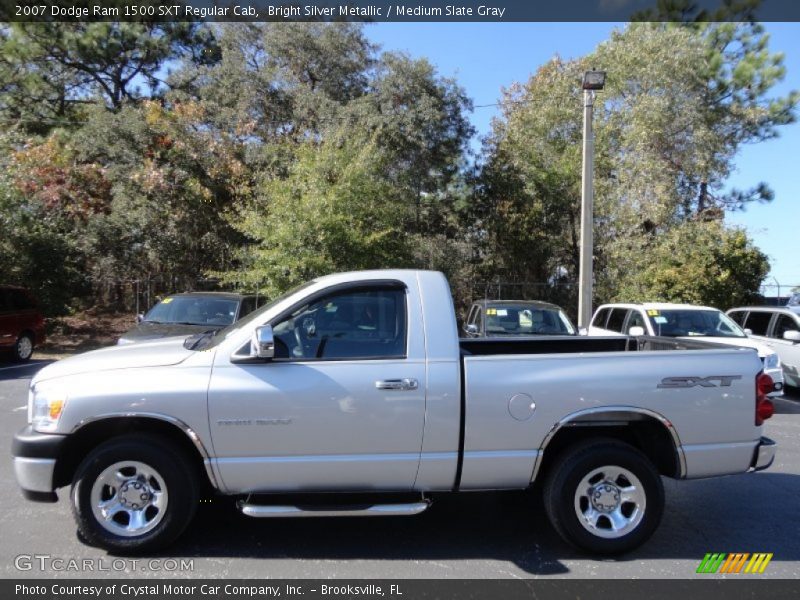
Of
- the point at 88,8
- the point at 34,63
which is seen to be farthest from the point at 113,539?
the point at 34,63

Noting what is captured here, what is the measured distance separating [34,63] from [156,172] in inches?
399

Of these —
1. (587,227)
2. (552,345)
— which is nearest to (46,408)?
(552,345)

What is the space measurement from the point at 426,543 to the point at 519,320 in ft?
22.9

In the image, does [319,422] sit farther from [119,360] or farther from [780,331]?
[780,331]

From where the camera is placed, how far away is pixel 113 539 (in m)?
4.37

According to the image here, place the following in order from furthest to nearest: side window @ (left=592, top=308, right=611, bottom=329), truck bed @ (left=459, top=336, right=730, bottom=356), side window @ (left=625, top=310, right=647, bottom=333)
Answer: side window @ (left=592, top=308, right=611, bottom=329) < side window @ (left=625, top=310, right=647, bottom=333) < truck bed @ (left=459, top=336, right=730, bottom=356)

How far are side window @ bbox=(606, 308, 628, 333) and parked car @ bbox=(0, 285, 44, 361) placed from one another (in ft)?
40.8

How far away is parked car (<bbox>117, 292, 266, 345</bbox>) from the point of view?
1084 cm

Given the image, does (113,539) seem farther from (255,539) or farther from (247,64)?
(247,64)

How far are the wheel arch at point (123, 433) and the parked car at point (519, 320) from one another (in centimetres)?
703

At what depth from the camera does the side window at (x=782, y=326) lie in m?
11.7

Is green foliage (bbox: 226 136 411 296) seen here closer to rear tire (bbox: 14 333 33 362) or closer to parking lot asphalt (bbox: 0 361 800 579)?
rear tire (bbox: 14 333 33 362)

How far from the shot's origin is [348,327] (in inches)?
186

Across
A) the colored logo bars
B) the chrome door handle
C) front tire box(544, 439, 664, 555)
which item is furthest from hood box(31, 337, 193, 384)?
the colored logo bars
